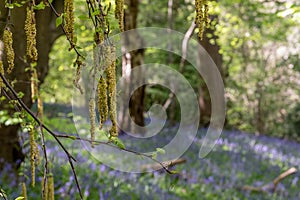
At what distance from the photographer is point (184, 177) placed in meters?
6.55

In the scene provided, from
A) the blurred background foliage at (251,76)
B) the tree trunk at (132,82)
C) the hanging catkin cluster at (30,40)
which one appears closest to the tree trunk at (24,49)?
the hanging catkin cluster at (30,40)

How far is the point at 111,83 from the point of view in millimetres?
942

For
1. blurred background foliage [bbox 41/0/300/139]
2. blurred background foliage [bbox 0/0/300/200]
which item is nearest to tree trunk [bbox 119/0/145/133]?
blurred background foliage [bbox 0/0/300/200]

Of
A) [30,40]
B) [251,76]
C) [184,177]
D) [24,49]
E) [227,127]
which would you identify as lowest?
[227,127]

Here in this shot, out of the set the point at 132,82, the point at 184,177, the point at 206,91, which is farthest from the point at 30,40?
the point at 206,91

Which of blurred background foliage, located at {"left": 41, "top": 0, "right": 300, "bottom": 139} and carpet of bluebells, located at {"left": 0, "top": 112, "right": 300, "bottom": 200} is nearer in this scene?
carpet of bluebells, located at {"left": 0, "top": 112, "right": 300, "bottom": 200}

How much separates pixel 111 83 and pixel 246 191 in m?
5.66

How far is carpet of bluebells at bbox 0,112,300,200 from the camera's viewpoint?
4488mm

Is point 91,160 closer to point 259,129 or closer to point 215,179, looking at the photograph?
point 215,179

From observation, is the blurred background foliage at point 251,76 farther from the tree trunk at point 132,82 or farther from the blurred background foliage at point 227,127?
the tree trunk at point 132,82

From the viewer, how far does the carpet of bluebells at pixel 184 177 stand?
14.7ft

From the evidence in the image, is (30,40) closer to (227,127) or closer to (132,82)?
(132,82)

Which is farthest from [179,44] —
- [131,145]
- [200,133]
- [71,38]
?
[71,38]

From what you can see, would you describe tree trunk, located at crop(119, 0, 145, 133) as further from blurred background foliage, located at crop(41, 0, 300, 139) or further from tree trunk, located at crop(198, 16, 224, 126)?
tree trunk, located at crop(198, 16, 224, 126)
